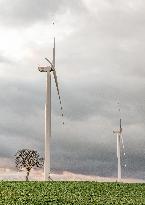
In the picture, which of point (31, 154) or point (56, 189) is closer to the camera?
point (56, 189)

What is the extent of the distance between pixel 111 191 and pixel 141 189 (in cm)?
726

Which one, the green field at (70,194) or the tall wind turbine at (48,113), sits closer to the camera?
the green field at (70,194)

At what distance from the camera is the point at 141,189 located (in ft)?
224

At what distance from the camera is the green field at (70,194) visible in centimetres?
4866

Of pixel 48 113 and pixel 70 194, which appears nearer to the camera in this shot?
pixel 70 194

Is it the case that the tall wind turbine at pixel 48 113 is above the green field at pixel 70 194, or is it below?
above

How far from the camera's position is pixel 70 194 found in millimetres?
55000

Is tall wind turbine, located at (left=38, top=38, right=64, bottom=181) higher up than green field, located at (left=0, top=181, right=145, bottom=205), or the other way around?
tall wind turbine, located at (left=38, top=38, right=64, bottom=181)

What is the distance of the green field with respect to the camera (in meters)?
48.7

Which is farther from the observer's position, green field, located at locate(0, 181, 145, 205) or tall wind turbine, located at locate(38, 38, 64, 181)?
tall wind turbine, located at locate(38, 38, 64, 181)

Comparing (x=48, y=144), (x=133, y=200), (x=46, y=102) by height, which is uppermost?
(x=46, y=102)

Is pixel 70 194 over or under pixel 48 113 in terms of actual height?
under

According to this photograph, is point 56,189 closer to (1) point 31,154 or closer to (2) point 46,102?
(2) point 46,102

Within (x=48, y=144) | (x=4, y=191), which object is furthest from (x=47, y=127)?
(x=4, y=191)
